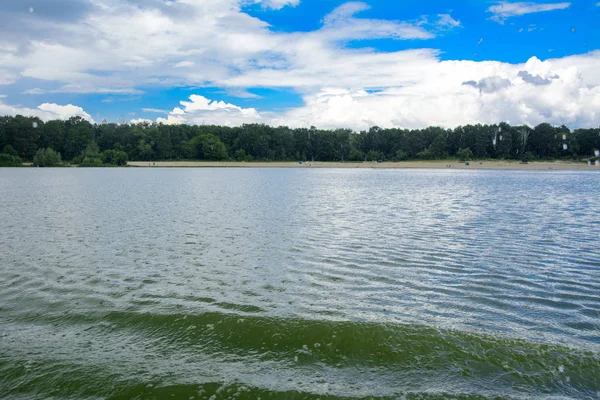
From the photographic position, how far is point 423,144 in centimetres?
18950

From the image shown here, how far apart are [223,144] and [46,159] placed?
7420 centimetres

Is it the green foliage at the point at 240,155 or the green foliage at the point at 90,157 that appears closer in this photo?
the green foliage at the point at 90,157

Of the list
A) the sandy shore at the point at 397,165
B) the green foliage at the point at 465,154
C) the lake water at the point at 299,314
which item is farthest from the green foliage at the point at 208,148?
the lake water at the point at 299,314

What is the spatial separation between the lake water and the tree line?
17231 centimetres

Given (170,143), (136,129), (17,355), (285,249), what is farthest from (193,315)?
(136,129)

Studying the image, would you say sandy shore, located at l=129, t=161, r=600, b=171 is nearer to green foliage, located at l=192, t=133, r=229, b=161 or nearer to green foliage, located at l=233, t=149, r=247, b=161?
green foliage, located at l=192, t=133, r=229, b=161

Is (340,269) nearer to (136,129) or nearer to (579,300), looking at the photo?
(579,300)

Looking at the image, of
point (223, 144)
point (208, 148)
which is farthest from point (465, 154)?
point (208, 148)

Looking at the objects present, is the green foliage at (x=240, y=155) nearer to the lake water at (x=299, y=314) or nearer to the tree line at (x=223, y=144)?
the tree line at (x=223, y=144)

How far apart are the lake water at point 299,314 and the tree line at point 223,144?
17231 centimetres

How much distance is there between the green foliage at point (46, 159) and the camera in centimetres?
16125

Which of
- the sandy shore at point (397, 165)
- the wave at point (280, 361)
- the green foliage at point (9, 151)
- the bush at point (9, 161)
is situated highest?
the green foliage at point (9, 151)

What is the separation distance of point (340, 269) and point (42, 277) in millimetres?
9436

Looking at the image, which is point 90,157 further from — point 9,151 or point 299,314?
point 299,314
